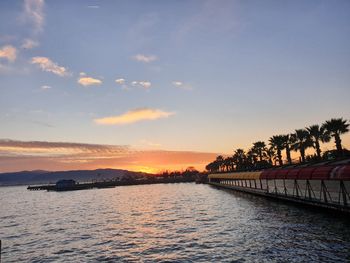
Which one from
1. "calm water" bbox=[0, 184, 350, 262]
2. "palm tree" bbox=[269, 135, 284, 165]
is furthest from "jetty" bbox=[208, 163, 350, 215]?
"palm tree" bbox=[269, 135, 284, 165]

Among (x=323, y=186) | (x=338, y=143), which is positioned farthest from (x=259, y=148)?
(x=323, y=186)

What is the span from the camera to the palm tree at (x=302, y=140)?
120 m

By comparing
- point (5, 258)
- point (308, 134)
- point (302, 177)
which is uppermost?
point (308, 134)

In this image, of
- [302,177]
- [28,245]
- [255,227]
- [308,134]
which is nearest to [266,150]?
[308,134]

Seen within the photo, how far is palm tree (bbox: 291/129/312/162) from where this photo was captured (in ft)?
393

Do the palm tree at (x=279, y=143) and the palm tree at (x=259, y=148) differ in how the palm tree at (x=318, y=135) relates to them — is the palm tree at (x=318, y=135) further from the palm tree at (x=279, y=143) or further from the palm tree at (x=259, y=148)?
the palm tree at (x=259, y=148)

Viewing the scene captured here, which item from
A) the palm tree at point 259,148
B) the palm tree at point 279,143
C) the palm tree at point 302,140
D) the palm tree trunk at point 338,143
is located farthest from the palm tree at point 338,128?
the palm tree at point 259,148

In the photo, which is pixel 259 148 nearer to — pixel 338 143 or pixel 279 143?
pixel 279 143

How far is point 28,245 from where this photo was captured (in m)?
44.8

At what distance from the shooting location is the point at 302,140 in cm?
12412

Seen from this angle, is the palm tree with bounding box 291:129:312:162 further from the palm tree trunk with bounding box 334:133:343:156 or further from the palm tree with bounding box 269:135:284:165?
the palm tree trunk with bounding box 334:133:343:156

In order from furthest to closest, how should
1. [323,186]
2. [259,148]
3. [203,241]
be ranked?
[259,148], [323,186], [203,241]

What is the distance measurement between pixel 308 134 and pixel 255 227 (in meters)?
83.2

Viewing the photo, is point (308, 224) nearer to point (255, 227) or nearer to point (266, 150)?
point (255, 227)
